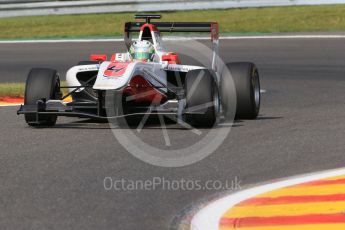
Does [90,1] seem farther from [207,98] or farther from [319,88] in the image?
[207,98]

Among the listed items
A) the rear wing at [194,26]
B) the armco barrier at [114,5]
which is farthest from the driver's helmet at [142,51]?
the armco barrier at [114,5]

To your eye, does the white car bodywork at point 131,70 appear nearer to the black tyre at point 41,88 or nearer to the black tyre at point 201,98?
the black tyre at point 41,88

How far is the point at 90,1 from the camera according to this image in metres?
27.1

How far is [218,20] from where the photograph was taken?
25.6 meters

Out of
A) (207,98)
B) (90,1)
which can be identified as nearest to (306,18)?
(90,1)

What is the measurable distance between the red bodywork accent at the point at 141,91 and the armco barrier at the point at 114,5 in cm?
1530

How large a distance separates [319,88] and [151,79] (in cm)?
470

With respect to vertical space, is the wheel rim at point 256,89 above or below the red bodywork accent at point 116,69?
below

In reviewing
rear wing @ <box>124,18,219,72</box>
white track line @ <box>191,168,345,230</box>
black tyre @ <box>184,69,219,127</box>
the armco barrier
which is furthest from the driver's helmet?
the armco barrier

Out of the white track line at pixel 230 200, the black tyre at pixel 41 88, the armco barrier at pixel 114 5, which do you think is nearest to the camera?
the white track line at pixel 230 200

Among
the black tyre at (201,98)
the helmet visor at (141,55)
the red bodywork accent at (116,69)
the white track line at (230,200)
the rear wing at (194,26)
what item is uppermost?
the rear wing at (194,26)

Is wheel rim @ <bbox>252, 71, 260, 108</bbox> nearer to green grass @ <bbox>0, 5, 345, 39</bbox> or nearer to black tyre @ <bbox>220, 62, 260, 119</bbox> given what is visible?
black tyre @ <bbox>220, 62, 260, 119</bbox>

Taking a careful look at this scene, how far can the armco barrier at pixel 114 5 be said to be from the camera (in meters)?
26.1

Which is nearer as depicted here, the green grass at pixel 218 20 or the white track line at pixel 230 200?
the white track line at pixel 230 200
